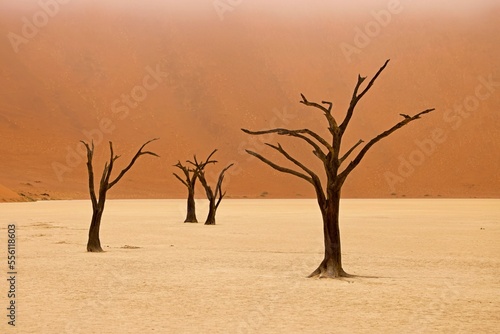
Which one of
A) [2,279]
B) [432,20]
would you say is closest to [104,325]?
[2,279]

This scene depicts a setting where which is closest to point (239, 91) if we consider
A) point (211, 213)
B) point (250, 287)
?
point (211, 213)

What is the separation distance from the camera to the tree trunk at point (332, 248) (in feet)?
42.0

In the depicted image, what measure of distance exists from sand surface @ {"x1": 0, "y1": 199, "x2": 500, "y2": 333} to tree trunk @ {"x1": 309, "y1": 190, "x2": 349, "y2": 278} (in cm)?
36

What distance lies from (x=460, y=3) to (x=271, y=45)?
27.2 meters

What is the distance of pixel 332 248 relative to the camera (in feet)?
42.1

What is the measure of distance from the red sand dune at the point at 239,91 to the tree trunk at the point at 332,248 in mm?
59300

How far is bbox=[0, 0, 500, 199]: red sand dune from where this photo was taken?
82.3 metres

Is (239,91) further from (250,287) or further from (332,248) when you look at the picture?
(250,287)

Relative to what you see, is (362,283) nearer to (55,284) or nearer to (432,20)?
(55,284)

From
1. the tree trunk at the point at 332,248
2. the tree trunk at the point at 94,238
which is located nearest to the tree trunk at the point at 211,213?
the tree trunk at the point at 94,238

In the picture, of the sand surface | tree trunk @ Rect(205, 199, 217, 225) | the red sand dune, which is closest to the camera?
the sand surface

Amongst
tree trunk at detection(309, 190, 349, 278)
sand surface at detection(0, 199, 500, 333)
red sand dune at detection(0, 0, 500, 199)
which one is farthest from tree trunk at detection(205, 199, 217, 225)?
red sand dune at detection(0, 0, 500, 199)

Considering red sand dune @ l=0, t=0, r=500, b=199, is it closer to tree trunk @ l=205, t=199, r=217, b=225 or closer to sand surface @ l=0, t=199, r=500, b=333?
tree trunk @ l=205, t=199, r=217, b=225

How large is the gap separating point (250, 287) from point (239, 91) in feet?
277
